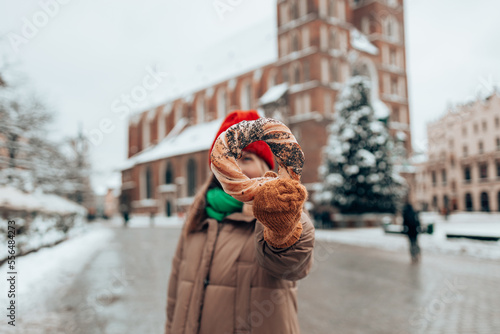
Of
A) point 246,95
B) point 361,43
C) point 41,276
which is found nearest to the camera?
point 41,276

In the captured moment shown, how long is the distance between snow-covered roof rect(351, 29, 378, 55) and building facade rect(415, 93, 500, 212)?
11590 millimetres

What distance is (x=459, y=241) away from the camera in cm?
→ 1262

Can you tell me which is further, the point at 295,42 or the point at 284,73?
the point at 284,73

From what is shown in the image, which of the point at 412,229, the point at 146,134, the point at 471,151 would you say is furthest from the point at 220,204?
the point at 146,134

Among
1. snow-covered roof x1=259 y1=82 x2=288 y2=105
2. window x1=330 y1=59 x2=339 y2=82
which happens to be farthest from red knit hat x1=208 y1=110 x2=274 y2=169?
window x1=330 y1=59 x2=339 y2=82

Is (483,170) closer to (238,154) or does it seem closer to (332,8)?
(238,154)

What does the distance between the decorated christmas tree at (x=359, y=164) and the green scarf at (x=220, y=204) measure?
19.6 meters

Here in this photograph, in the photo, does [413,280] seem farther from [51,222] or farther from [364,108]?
[364,108]

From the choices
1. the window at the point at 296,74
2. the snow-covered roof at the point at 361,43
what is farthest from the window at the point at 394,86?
the window at the point at 296,74

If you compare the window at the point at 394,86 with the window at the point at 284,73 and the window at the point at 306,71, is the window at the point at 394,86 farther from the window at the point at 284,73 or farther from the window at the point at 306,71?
the window at the point at 284,73

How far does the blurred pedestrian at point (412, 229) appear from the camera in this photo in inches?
360

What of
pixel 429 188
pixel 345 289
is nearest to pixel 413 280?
pixel 345 289

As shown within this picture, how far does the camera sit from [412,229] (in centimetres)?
941

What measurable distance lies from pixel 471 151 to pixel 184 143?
2761cm
